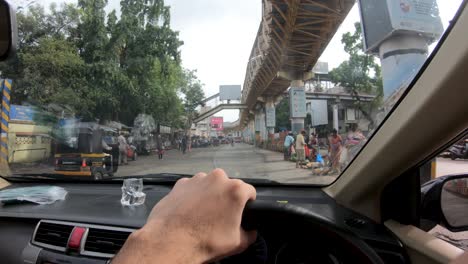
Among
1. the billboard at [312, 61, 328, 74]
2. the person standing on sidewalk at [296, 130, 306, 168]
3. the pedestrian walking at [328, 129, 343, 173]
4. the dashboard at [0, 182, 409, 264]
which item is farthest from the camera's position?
the person standing on sidewalk at [296, 130, 306, 168]

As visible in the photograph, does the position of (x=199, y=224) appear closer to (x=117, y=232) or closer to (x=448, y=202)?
(x=448, y=202)

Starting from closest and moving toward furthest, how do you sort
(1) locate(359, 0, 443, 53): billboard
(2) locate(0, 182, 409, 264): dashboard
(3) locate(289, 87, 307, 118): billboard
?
(1) locate(359, 0, 443, 53): billboard → (2) locate(0, 182, 409, 264): dashboard → (3) locate(289, 87, 307, 118): billboard

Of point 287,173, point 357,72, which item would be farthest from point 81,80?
point 357,72

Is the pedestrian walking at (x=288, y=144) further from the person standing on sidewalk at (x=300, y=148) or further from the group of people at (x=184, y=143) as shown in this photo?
the group of people at (x=184, y=143)

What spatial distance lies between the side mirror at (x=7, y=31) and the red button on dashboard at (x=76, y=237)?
1195 millimetres

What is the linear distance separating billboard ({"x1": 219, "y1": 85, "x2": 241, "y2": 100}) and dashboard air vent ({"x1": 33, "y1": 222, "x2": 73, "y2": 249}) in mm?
1736

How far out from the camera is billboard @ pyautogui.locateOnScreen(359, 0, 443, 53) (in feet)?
4.61

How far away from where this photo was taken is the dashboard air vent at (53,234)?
8.11 feet

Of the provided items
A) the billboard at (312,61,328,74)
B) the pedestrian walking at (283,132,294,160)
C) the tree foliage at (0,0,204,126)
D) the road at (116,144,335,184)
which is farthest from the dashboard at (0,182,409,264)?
the tree foliage at (0,0,204,126)

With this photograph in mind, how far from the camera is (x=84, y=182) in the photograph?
3.59m

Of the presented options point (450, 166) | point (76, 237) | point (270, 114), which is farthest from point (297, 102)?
point (76, 237)

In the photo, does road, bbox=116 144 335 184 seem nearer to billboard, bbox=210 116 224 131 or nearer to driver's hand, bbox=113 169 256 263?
billboard, bbox=210 116 224 131

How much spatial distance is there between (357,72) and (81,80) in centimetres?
271

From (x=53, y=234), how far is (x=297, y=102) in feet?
6.88
